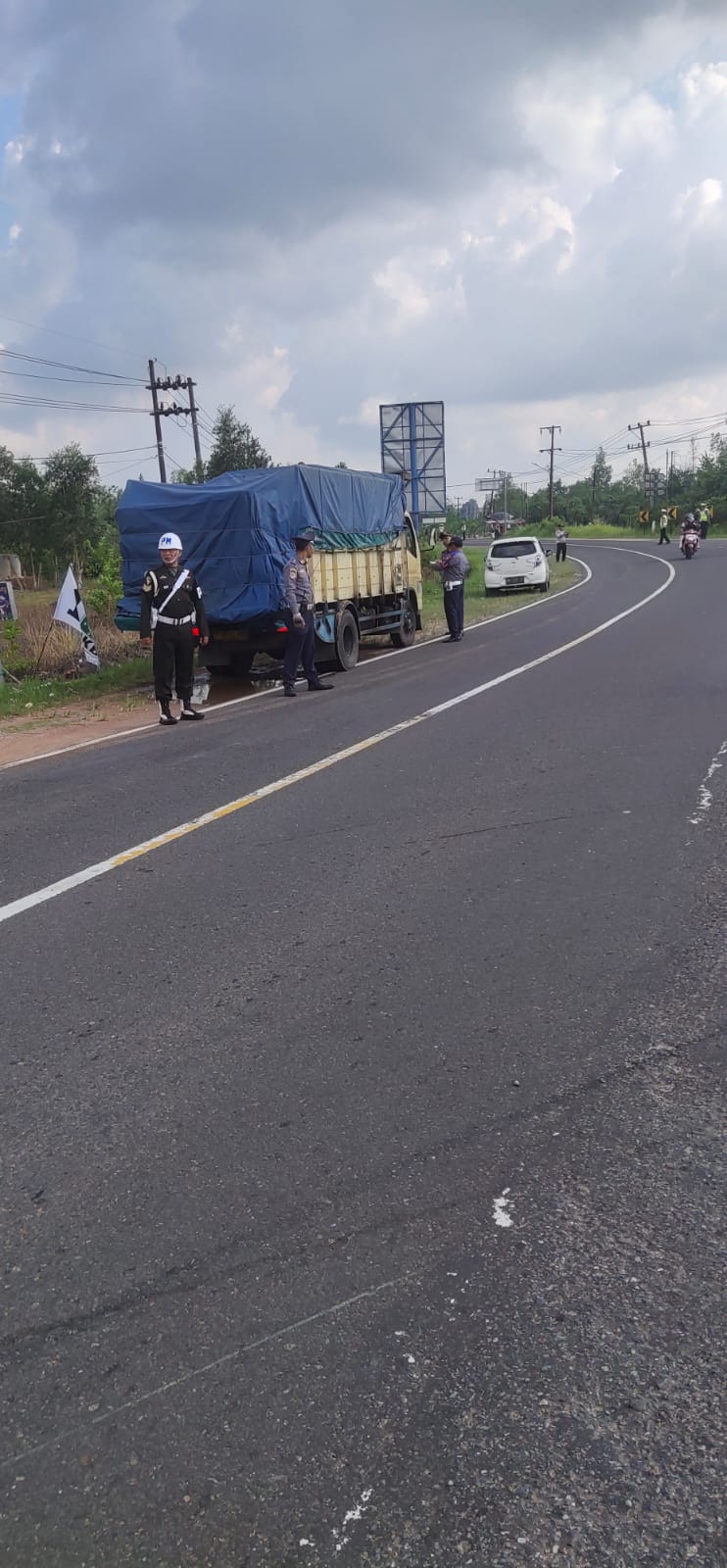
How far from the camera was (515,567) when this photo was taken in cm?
3058

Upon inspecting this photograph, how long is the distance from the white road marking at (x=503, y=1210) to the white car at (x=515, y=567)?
1129 inches

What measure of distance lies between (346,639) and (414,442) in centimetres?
1890

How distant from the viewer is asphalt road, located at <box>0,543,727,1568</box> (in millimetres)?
2027

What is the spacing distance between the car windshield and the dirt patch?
19055mm

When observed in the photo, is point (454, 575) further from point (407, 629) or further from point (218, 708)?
point (218, 708)

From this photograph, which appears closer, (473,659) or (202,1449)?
(202,1449)

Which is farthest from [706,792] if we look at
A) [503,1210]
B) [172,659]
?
[172,659]

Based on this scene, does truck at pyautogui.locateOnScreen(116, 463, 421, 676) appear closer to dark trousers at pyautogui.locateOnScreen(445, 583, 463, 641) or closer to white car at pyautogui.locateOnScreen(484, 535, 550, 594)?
dark trousers at pyautogui.locateOnScreen(445, 583, 463, 641)

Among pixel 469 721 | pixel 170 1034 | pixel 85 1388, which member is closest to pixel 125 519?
pixel 469 721

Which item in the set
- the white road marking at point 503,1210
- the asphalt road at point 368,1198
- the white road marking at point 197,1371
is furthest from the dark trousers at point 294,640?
the white road marking at point 197,1371

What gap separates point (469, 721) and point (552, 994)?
19.9ft

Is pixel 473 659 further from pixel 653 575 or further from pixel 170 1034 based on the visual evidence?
pixel 653 575

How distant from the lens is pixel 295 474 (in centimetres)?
1385

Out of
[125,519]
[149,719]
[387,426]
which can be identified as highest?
[387,426]
